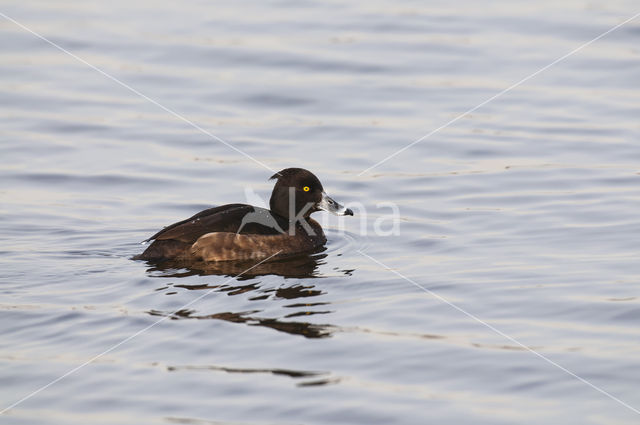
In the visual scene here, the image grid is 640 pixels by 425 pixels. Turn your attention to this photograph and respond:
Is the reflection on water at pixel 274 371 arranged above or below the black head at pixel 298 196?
below

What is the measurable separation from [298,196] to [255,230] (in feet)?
2.65

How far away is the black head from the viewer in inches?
417

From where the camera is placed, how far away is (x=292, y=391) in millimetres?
6516

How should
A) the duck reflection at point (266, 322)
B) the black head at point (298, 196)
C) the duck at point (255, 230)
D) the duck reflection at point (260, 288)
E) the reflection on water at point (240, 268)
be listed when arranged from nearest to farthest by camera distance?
the duck reflection at point (266, 322), the duck reflection at point (260, 288), the reflection on water at point (240, 268), the duck at point (255, 230), the black head at point (298, 196)

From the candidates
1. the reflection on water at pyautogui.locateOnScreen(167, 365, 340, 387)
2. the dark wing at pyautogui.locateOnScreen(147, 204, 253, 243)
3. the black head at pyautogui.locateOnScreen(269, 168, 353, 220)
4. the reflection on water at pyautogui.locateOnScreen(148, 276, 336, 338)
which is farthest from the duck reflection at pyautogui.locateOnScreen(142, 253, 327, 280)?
the reflection on water at pyautogui.locateOnScreen(167, 365, 340, 387)

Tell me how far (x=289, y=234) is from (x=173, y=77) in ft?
21.3

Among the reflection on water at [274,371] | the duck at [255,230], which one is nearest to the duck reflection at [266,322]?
the reflection on water at [274,371]

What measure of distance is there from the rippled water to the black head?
1.35 feet

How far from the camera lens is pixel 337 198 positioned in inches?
474

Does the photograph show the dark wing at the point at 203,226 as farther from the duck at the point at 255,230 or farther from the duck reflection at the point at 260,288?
the duck reflection at the point at 260,288

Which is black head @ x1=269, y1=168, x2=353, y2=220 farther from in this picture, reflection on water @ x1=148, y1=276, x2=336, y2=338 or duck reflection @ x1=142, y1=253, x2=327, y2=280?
reflection on water @ x1=148, y1=276, x2=336, y2=338

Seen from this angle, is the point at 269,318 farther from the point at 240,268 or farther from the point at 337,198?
the point at 337,198

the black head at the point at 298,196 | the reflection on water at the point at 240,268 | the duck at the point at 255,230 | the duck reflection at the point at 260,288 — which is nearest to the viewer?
the duck reflection at the point at 260,288

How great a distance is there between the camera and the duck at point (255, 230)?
9.70 m
